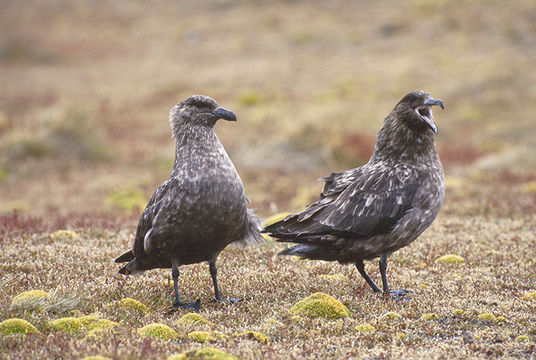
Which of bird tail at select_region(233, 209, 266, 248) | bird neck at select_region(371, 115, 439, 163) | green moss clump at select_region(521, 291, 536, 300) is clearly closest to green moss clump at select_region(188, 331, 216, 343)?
bird tail at select_region(233, 209, 266, 248)

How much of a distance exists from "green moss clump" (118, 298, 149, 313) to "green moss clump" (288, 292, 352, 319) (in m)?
1.57

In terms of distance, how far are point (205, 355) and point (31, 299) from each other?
248 cm

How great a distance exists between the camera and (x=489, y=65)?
36.9 metres

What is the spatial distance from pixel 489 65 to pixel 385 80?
6.46 metres

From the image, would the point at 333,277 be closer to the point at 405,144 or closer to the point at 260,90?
the point at 405,144

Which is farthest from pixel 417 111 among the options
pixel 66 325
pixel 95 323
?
pixel 66 325

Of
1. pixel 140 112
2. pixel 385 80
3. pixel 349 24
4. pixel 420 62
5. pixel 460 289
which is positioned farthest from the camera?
pixel 349 24

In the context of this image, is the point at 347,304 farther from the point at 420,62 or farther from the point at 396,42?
the point at 396,42

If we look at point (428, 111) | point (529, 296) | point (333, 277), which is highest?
point (428, 111)

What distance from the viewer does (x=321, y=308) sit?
659cm

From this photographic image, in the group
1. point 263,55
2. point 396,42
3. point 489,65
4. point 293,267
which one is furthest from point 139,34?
point 293,267

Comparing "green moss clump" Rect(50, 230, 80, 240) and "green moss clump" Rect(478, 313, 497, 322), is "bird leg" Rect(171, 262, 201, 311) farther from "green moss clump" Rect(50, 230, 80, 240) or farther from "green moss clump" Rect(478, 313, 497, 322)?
"green moss clump" Rect(50, 230, 80, 240)

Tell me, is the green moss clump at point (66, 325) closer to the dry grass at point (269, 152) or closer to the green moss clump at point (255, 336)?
the dry grass at point (269, 152)

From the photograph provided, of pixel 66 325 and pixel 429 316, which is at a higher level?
pixel 66 325
